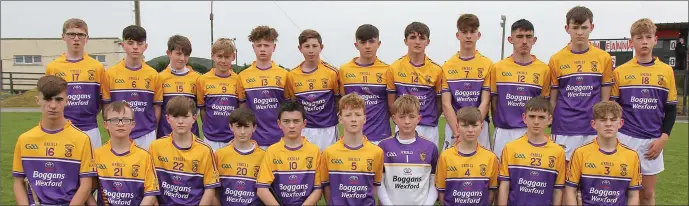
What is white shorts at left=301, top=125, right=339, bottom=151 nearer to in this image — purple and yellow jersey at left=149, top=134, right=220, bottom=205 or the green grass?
the green grass

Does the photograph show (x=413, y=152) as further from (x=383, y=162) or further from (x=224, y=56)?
(x=224, y=56)

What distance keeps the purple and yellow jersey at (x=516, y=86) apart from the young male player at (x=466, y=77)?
0.13 metres

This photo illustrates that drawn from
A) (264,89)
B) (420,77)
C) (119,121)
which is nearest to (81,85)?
(119,121)

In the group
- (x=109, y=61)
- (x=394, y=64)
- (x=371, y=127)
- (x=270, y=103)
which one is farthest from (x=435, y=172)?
(x=109, y=61)

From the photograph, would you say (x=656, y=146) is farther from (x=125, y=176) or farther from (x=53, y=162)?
(x=53, y=162)

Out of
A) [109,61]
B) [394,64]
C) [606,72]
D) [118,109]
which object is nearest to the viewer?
[118,109]

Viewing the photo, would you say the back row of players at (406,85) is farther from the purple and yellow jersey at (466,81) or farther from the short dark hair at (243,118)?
the short dark hair at (243,118)

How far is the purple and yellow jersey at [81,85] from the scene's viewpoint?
5.00m

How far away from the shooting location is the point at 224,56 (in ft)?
17.4

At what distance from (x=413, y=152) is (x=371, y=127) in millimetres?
936

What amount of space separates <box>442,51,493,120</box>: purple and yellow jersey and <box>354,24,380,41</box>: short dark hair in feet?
2.66

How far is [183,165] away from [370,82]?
199 cm

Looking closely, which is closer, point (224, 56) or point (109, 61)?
point (224, 56)

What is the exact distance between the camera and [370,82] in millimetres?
5227
